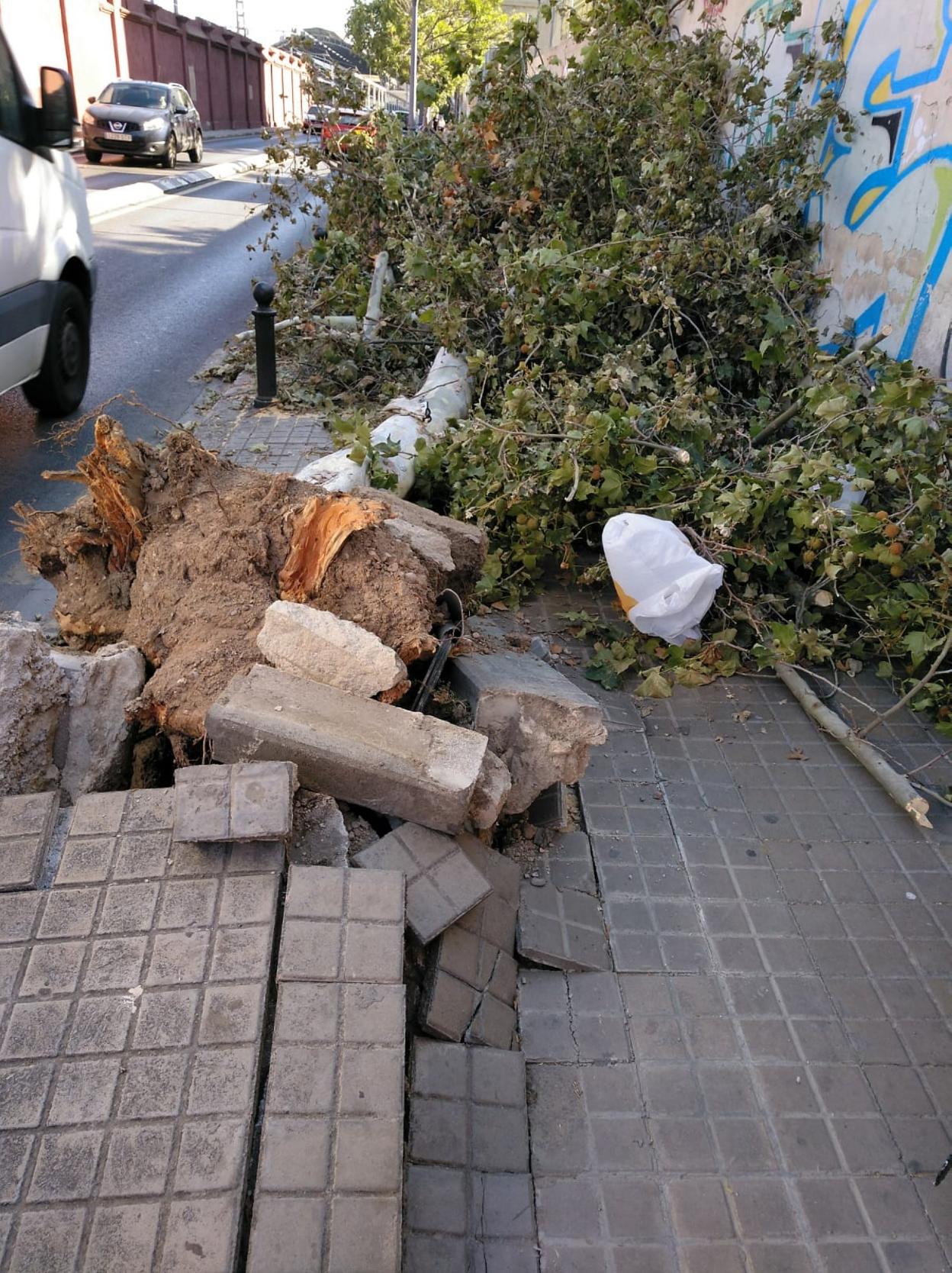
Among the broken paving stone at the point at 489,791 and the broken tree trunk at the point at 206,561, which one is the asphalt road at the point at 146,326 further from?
the broken paving stone at the point at 489,791

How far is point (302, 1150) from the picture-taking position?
1.90 meters

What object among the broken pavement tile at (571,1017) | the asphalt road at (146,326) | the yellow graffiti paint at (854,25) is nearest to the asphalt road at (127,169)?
the asphalt road at (146,326)

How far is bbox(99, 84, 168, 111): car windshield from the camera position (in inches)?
893

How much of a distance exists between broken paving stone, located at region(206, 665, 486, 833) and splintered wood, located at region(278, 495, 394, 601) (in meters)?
0.66

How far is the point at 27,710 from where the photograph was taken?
9.68 ft

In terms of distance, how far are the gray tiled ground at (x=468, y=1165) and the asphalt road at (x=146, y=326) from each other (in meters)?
3.38

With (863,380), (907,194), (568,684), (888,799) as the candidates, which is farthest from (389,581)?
(907,194)

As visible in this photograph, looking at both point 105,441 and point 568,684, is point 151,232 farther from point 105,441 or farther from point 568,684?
point 568,684

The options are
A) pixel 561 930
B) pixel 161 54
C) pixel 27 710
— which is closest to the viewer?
pixel 27 710

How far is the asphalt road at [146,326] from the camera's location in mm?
6094

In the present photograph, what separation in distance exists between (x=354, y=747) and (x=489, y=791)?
1.66 ft

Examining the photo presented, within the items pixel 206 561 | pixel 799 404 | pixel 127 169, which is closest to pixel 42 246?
pixel 206 561

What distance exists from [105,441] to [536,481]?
2201 mm

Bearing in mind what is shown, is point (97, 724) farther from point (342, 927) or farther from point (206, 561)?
point (342, 927)
